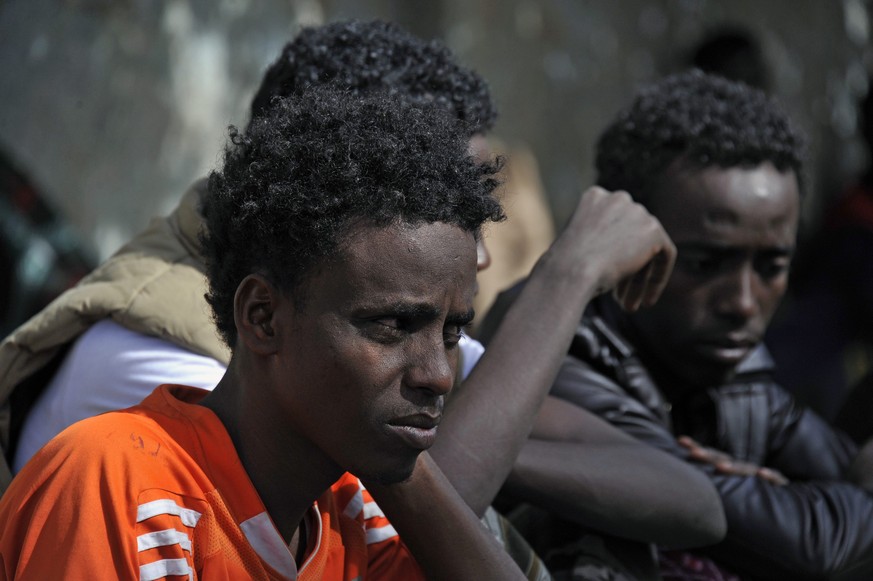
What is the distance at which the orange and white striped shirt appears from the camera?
5.17ft

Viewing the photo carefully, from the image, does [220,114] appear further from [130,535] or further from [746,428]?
[130,535]

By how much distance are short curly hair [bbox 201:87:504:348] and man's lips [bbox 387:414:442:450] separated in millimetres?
227

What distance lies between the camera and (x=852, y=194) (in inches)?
237

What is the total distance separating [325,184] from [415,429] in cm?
38

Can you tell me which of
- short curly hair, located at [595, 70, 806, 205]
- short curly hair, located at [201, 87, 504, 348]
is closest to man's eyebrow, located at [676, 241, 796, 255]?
short curly hair, located at [595, 70, 806, 205]

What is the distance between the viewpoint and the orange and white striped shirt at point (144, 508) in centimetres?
158

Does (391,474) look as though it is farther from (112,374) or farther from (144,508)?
(112,374)

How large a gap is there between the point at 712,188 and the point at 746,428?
608mm

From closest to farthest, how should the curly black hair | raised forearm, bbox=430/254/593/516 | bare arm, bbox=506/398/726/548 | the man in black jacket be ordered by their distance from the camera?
1. raised forearm, bbox=430/254/593/516
2. bare arm, bbox=506/398/726/548
3. the curly black hair
4. the man in black jacket

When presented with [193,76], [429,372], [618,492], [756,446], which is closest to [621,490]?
[618,492]

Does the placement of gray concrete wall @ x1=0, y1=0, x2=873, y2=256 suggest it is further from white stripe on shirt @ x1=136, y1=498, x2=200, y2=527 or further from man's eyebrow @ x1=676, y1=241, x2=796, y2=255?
white stripe on shirt @ x1=136, y1=498, x2=200, y2=527

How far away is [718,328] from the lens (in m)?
2.89

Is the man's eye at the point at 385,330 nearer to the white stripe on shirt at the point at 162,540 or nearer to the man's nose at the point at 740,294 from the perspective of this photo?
the white stripe on shirt at the point at 162,540

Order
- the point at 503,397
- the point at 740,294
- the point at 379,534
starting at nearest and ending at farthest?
the point at 379,534 → the point at 503,397 → the point at 740,294
